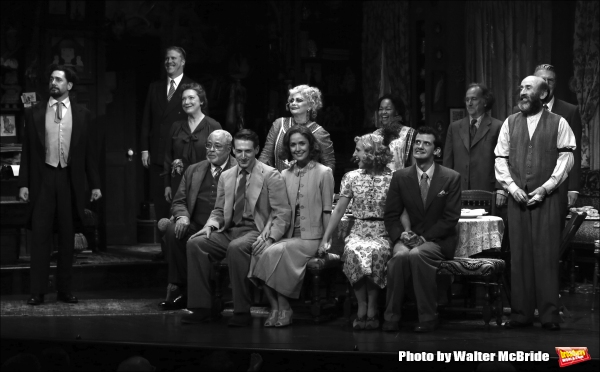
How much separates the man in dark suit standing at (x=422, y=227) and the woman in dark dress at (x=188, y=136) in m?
1.74

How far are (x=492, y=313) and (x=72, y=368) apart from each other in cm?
264

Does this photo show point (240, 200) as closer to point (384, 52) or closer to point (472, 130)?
point (472, 130)

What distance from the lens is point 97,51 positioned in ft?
32.9

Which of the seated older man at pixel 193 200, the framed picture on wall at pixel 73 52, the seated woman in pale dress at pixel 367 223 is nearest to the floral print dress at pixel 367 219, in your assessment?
the seated woman in pale dress at pixel 367 223

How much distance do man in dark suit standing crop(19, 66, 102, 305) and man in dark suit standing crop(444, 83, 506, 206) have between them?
275 centimetres

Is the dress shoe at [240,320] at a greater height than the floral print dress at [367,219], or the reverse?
the floral print dress at [367,219]

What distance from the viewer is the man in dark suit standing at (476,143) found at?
7.68 m

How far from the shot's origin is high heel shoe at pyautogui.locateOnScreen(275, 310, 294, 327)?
666 cm

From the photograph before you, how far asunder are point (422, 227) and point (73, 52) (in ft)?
15.2

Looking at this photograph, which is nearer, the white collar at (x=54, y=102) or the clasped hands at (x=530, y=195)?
the clasped hands at (x=530, y=195)

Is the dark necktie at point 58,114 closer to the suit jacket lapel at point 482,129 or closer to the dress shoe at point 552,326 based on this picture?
the suit jacket lapel at point 482,129

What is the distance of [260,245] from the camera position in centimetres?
678

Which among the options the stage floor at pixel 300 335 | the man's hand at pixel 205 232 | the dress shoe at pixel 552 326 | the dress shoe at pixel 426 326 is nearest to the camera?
the stage floor at pixel 300 335

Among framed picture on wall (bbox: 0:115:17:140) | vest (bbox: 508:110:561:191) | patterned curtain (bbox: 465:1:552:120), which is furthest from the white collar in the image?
patterned curtain (bbox: 465:1:552:120)
